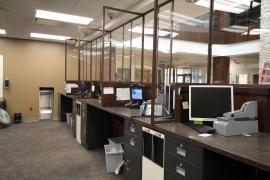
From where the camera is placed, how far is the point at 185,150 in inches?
72.5

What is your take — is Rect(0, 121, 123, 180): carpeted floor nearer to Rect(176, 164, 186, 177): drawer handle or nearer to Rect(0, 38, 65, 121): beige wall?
Rect(176, 164, 186, 177): drawer handle

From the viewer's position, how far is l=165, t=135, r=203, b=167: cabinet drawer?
1702mm

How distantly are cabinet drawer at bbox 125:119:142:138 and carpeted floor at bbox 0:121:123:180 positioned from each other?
948mm

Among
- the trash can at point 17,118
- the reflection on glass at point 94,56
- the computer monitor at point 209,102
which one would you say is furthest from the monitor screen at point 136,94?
the trash can at point 17,118

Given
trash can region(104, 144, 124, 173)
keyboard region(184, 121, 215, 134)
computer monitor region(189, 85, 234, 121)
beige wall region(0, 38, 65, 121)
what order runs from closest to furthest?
keyboard region(184, 121, 215, 134) < computer monitor region(189, 85, 234, 121) < trash can region(104, 144, 124, 173) < beige wall region(0, 38, 65, 121)

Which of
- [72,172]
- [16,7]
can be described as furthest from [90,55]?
[72,172]

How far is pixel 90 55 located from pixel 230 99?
20.4 feet

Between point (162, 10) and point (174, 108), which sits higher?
point (162, 10)

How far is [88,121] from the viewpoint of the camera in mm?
4555

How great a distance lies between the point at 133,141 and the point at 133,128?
0.50ft

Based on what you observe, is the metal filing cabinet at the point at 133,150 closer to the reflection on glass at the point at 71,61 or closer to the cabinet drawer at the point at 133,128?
the cabinet drawer at the point at 133,128

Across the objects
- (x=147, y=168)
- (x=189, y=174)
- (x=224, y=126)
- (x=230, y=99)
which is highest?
(x=230, y=99)

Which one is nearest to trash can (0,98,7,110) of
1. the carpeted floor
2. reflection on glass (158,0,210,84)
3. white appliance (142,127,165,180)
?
the carpeted floor

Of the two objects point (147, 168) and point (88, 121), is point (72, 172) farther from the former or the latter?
point (147, 168)
